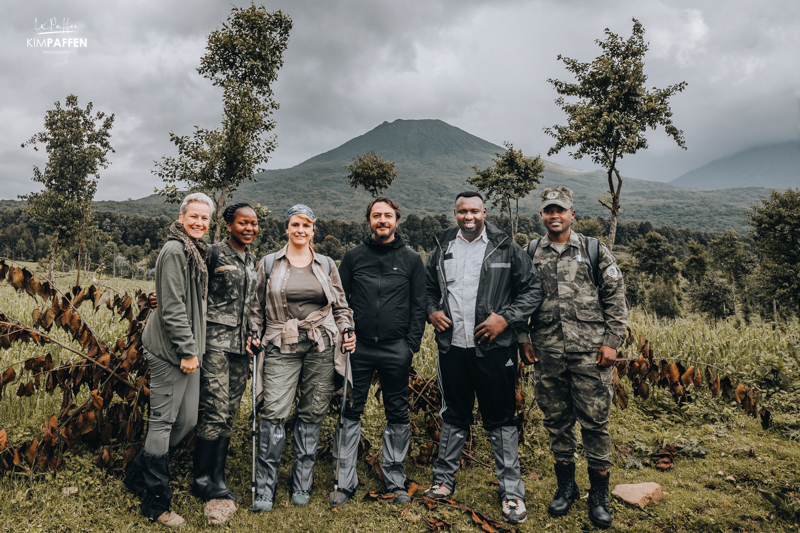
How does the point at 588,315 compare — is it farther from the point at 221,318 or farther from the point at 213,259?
the point at 213,259

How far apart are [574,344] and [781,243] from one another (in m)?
33.6

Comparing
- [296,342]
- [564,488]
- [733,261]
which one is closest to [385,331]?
[296,342]

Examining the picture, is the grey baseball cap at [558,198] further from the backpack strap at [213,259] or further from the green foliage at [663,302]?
the green foliage at [663,302]

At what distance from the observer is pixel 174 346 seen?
115 inches

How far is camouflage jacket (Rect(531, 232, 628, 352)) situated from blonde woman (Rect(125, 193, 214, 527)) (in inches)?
107

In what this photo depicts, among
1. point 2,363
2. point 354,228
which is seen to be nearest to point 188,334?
point 2,363

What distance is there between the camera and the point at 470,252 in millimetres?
3576

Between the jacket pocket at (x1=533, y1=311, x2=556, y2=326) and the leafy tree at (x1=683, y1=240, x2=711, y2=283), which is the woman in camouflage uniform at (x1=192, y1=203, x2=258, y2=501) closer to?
the jacket pocket at (x1=533, y1=311, x2=556, y2=326)

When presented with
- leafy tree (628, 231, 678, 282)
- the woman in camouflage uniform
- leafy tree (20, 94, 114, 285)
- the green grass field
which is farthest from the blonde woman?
leafy tree (628, 231, 678, 282)

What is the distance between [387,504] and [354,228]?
263 ft

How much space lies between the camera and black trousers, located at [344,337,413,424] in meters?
3.49

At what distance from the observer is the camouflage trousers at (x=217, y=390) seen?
3.21 meters

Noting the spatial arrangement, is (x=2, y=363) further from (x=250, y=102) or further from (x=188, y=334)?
(x=250, y=102)

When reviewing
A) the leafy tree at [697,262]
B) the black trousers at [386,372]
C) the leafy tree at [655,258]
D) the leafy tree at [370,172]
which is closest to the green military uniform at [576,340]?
the black trousers at [386,372]
